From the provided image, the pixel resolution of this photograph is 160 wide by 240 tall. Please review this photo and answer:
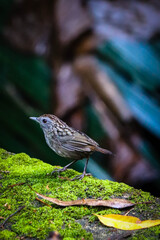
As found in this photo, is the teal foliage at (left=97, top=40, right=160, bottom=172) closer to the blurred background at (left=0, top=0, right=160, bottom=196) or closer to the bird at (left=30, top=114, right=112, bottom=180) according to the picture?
the blurred background at (left=0, top=0, right=160, bottom=196)

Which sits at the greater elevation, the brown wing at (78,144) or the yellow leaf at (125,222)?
the brown wing at (78,144)

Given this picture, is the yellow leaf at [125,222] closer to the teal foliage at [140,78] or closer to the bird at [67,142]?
the bird at [67,142]

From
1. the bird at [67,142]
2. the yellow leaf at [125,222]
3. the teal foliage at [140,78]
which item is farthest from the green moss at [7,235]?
the teal foliage at [140,78]

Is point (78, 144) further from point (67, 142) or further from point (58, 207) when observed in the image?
point (58, 207)

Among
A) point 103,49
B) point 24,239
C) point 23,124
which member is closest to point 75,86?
point 103,49

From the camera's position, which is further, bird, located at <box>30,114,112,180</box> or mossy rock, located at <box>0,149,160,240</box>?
bird, located at <box>30,114,112,180</box>

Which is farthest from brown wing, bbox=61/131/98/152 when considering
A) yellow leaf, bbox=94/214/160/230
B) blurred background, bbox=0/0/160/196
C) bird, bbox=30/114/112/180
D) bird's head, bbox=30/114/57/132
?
blurred background, bbox=0/0/160/196

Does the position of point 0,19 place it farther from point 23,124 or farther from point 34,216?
point 34,216
